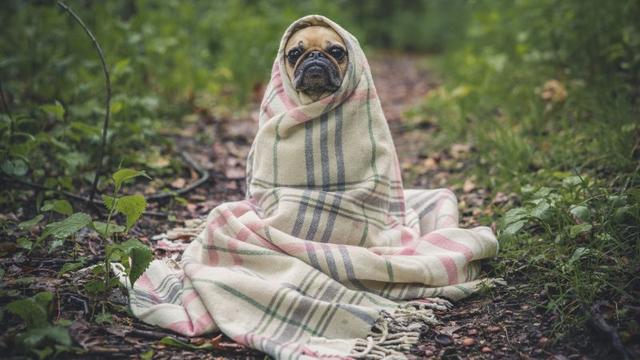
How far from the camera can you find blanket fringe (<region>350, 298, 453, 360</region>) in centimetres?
226

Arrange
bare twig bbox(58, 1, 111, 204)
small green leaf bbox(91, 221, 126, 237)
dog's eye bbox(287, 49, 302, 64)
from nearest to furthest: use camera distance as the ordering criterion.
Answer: small green leaf bbox(91, 221, 126, 237)
dog's eye bbox(287, 49, 302, 64)
bare twig bbox(58, 1, 111, 204)

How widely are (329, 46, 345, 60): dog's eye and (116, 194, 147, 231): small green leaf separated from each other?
1.06 meters

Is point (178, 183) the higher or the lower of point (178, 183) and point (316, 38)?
the lower

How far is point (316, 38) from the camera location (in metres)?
2.79

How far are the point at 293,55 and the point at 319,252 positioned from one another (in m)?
0.92

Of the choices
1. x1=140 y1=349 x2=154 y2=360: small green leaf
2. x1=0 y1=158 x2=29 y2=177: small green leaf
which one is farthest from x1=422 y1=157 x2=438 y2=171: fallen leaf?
x1=140 y1=349 x2=154 y2=360: small green leaf

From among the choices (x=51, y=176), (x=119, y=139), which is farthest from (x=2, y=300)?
(x=119, y=139)

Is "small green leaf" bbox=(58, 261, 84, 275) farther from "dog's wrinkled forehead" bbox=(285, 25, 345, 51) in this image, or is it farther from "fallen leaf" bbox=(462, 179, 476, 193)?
"fallen leaf" bbox=(462, 179, 476, 193)

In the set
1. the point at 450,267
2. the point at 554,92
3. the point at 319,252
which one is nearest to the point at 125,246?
the point at 319,252

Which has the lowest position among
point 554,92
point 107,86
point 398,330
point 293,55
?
point 398,330

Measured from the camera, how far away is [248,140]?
5273mm

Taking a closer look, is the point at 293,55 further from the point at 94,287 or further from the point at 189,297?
the point at 94,287

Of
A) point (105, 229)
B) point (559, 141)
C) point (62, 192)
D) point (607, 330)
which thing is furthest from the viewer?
point (559, 141)

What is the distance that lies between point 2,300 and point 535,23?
15.9 feet
